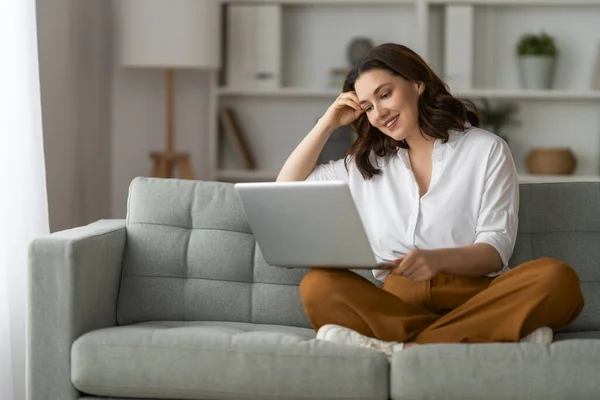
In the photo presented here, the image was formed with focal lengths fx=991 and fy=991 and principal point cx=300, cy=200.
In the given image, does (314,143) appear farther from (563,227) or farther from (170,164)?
(170,164)

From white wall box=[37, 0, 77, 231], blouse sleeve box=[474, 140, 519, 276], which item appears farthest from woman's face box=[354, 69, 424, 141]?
white wall box=[37, 0, 77, 231]

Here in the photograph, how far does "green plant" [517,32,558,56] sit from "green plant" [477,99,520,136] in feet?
0.86

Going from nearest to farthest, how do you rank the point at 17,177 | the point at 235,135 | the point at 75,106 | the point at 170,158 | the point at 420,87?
the point at 420,87 → the point at 17,177 → the point at 75,106 → the point at 170,158 → the point at 235,135

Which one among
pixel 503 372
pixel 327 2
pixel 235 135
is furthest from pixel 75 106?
pixel 503 372

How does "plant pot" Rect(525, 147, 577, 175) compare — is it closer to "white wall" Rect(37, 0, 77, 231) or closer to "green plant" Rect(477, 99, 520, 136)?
"green plant" Rect(477, 99, 520, 136)

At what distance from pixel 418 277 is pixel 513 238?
30 cm

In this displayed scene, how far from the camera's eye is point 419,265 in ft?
7.42

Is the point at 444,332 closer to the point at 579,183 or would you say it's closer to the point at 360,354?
the point at 360,354

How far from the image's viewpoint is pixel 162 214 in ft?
8.87

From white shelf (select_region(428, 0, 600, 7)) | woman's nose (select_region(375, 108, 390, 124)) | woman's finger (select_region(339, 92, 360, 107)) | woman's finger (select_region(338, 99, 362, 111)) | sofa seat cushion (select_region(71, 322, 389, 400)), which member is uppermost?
white shelf (select_region(428, 0, 600, 7))

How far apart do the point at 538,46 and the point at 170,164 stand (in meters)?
1.79

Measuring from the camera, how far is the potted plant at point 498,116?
4.65 m

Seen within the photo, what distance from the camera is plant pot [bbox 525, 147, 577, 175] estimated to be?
4.57 metres

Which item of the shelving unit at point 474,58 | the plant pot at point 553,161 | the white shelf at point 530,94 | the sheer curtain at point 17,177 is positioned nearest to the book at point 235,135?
the shelving unit at point 474,58
